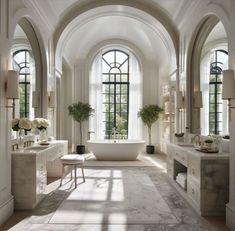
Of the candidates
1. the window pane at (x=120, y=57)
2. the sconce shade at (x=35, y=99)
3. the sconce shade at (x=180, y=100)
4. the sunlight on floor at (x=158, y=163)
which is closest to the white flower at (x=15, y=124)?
the sconce shade at (x=35, y=99)

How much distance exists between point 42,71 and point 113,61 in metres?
5.53

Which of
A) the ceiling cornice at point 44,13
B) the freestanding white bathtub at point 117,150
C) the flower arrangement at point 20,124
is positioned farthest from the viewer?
the freestanding white bathtub at point 117,150

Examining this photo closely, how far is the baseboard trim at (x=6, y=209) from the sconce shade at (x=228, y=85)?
3.11 meters

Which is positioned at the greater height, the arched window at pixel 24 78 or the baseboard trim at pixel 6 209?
the arched window at pixel 24 78

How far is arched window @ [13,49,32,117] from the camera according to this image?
5.31 metres

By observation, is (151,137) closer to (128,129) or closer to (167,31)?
(128,129)

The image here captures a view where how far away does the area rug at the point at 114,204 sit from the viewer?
354cm

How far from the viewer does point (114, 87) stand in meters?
11.3

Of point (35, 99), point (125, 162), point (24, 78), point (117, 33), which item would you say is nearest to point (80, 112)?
point (125, 162)

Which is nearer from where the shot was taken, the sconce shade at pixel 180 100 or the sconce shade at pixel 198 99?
the sconce shade at pixel 198 99

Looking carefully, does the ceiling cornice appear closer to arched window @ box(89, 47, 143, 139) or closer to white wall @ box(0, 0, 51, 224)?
white wall @ box(0, 0, 51, 224)

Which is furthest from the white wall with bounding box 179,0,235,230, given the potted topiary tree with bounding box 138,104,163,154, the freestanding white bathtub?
the potted topiary tree with bounding box 138,104,163,154

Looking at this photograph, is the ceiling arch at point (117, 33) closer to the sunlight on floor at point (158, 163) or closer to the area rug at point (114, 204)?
the sunlight on floor at point (158, 163)

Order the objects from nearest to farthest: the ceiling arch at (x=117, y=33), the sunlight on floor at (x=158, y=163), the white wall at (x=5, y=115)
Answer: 1. the white wall at (x=5, y=115)
2. the ceiling arch at (x=117, y=33)
3. the sunlight on floor at (x=158, y=163)
